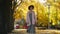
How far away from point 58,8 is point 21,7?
3.42 meters

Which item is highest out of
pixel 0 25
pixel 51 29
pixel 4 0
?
pixel 4 0

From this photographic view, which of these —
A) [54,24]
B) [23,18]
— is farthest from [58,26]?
[23,18]

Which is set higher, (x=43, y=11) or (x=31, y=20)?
(x=43, y=11)

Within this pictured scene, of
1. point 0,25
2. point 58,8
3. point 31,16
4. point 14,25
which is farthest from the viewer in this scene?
point 58,8

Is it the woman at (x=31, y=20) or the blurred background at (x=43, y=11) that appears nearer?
the woman at (x=31, y=20)

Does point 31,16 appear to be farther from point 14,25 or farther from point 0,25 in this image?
point 14,25

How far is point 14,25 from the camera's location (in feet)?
56.4

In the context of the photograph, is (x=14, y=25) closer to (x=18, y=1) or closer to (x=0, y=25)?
(x=18, y=1)

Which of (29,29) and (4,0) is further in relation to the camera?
(29,29)

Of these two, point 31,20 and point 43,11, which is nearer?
point 31,20

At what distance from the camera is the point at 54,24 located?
59.2 feet

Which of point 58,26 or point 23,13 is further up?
point 23,13

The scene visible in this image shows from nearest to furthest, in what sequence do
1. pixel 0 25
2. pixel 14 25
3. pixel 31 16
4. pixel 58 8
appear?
1. pixel 0 25
2. pixel 31 16
3. pixel 14 25
4. pixel 58 8

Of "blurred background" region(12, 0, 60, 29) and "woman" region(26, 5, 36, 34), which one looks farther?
"blurred background" region(12, 0, 60, 29)
